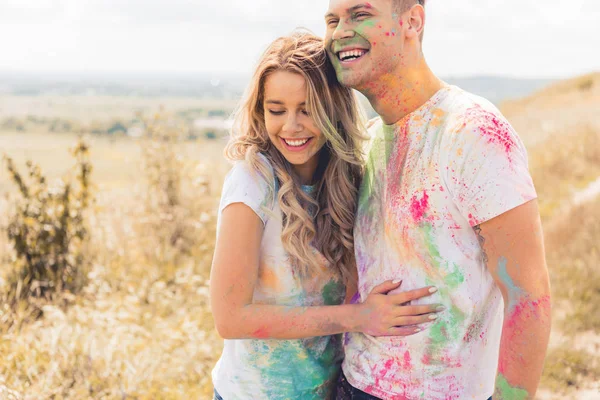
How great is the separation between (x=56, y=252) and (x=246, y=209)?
3.94 m

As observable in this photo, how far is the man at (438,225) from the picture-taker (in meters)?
1.73

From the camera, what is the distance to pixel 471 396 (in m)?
1.95

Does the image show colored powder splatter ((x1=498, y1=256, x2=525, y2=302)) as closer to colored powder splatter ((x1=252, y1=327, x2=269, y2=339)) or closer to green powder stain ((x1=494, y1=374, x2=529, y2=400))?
green powder stain ((x1=494, y1=374, x2=529, y2=400))

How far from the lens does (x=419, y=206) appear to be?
1881 mm

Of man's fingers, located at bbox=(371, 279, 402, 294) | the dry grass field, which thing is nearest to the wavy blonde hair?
man's fingers, located at bbox=(371, 279, 402, 294)

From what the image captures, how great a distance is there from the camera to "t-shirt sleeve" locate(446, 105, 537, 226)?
5.53ft

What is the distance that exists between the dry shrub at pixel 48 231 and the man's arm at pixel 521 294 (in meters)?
4.29

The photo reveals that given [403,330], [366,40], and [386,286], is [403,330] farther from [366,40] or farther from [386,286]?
[366,40]

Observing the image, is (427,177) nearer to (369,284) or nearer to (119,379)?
(369,284)

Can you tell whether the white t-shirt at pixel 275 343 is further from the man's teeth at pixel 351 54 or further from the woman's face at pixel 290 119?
the man's teeth at pixel 351 54

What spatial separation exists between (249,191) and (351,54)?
0.61 meters

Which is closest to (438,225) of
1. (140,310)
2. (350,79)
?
(350,79)

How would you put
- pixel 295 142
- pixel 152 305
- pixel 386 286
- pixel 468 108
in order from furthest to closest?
pixel 152 305 < pixel 295 142 < pixel 386 286 < pixel 468 108

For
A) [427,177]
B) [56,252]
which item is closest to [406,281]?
[427,177]
